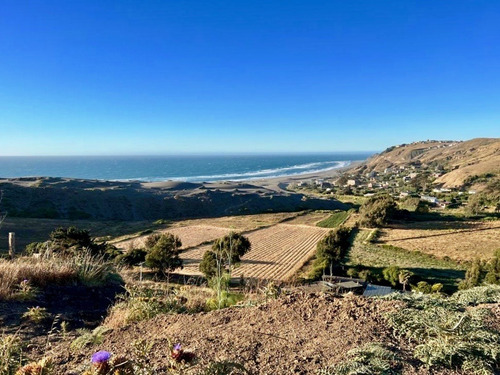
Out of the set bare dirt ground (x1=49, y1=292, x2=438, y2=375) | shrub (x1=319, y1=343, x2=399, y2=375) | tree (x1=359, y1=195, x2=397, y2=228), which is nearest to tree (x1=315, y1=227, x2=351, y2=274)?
tree (x1=359, y1=195, x2=397, y2=228)

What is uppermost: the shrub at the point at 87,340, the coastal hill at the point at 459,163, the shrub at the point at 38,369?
the coastal hill at the point at 459,163

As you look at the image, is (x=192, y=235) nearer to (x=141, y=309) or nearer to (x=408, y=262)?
(x=408, y=262)

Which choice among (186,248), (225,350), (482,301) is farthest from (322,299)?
(186,248)

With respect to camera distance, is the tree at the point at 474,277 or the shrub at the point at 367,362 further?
the tree at the point at 474,277

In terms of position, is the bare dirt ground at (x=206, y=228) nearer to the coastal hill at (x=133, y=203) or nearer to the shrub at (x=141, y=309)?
→ the coastal hill at (x=133, y=203)

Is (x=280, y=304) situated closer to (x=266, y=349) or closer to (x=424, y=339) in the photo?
(x=266, y=349)

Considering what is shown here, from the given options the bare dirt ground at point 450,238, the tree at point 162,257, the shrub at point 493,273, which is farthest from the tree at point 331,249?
the tree at point 162,257

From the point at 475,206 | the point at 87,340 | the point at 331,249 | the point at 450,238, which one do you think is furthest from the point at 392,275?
the point at 475,206
